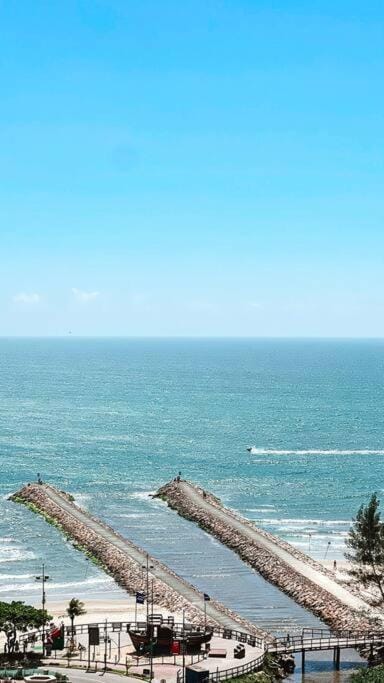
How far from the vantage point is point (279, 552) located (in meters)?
88.6

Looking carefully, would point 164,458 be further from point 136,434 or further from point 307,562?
point 307,562

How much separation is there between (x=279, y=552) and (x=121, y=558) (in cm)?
1505

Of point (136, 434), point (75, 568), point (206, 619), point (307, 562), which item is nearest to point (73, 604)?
point (206, 619)

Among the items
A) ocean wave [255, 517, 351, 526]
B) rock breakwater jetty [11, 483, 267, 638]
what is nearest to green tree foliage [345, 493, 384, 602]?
rock breakwater jetty [11, 483, 267, 638]

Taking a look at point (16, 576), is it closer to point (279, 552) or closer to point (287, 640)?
point (279, 552)

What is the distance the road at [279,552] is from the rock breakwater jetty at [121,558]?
34.1 ft

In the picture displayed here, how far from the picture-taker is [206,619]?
6762 centimetres

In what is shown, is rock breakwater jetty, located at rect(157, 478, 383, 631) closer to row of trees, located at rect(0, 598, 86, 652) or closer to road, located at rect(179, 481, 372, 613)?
road, located at rect(179, 481, 372, 613)

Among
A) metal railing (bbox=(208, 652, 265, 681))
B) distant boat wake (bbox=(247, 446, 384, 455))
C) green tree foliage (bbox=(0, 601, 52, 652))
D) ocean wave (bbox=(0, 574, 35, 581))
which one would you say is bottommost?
metal railing (bbox=(208, 652, 265, 681))

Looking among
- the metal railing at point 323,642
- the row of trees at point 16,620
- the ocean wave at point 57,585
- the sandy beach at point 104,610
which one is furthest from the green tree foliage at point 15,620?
the ocean wave at point 57,585

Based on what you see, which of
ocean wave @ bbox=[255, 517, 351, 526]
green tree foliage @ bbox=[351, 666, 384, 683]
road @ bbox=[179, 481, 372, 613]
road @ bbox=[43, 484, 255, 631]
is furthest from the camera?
ocean wave @ bbox=[255, 517, 351, 526]

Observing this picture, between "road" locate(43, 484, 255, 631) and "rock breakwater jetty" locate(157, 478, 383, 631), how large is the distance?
314 inches

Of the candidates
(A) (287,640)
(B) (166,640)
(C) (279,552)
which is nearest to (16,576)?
(C) (279,552)

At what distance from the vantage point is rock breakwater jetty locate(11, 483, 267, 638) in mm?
70438
